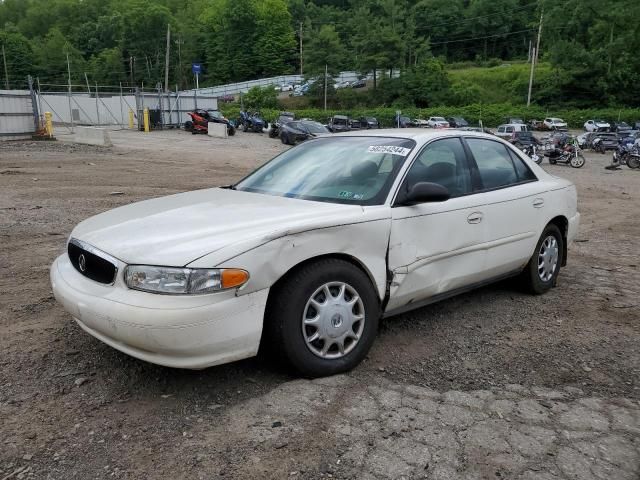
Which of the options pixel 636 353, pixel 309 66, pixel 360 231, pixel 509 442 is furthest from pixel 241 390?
pixel 309 66

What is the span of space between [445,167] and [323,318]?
1639 mm

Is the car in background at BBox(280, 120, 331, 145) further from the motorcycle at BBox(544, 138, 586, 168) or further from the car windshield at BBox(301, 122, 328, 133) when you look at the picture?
the motorcycle at BBox(544, 138, 586, 168)

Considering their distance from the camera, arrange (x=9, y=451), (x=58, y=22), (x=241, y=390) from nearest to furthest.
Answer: (x=9, y=451) < (x=241, y=390) < (x=58, y=22)

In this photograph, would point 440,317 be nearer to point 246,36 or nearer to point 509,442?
point 509,442

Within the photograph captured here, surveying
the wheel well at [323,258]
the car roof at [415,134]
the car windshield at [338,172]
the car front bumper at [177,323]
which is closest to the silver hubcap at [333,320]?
the wheel well at [323,258]

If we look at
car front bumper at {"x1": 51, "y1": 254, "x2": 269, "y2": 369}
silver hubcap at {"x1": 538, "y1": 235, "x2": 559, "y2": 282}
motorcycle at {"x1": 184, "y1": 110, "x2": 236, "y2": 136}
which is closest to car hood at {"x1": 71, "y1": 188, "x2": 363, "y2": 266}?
car front bumper at {"x1": 51, "y1": 254, "x2": 269, "y2": 369}

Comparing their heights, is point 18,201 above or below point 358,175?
below

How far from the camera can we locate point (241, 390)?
127 inches

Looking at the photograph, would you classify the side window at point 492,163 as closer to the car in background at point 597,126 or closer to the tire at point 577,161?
the tire at point 577,161

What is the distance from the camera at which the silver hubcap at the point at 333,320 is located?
3256mm

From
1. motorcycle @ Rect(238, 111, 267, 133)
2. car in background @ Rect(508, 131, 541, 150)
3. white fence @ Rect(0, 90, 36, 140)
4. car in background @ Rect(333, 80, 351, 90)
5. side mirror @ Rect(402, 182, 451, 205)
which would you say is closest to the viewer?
side mirror @ Rect(402, 182, 451, 205)

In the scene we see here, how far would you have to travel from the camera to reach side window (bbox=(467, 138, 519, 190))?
14.8ft

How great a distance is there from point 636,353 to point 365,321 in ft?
6.52

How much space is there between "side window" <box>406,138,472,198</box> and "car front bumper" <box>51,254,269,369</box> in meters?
1.55
